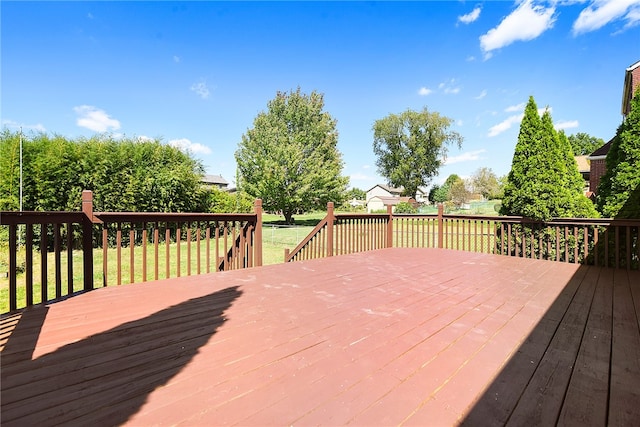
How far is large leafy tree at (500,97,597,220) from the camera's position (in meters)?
4.80

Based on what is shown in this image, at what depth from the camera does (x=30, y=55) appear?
602 cm

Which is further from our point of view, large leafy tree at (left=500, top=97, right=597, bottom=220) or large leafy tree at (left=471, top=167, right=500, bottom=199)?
large leafy tree at (left=471, top=167, right=500, bottom=199)

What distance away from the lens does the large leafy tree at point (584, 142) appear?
37.0m

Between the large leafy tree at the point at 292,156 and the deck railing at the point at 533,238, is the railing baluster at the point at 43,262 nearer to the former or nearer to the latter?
the deck railing at the point at 533,238

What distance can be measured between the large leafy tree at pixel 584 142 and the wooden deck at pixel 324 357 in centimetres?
4723

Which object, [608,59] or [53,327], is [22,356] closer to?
[53,327]

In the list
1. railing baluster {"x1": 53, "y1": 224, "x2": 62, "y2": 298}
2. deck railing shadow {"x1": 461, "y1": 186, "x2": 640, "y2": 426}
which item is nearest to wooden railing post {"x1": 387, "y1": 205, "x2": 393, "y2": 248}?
deck railing shadow {"x1": 461, "y1": 186, "x2": 640, "y2": 426}

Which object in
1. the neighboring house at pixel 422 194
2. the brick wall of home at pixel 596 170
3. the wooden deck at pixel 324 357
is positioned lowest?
the wooden deck at pixel 324 357

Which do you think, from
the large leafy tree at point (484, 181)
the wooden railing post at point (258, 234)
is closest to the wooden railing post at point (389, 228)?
the wooden railing post at point (258, 234)

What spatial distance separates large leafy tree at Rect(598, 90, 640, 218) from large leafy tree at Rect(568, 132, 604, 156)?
42144mm

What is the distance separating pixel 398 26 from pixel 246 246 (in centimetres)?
795

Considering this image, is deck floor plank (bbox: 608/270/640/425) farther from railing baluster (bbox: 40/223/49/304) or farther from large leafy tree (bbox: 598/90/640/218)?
railing baluster (bbox: 40/223/49/304)

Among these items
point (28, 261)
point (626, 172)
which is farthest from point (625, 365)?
point (626, 172)

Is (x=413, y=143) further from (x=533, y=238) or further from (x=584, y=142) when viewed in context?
(x=584, y=142)
